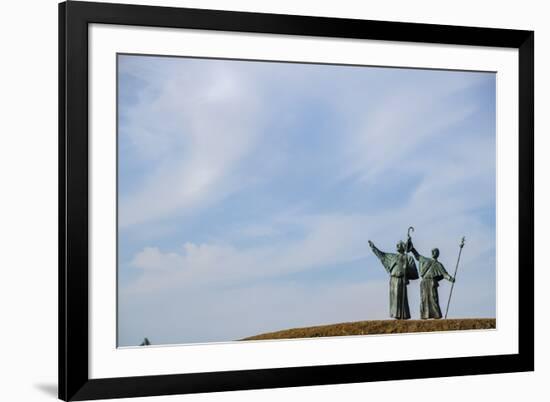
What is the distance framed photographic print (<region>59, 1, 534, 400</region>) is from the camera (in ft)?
6.80

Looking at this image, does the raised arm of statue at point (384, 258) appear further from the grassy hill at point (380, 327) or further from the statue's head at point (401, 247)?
the grassy hill at point (380, 327)

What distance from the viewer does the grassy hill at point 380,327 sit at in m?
2.21

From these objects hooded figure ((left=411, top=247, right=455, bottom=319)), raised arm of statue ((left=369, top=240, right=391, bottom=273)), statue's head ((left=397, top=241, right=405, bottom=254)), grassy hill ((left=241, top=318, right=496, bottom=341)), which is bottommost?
grassy hill ((left=241, top=318, right=496, bottom=341))

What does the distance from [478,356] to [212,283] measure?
770 millimetres

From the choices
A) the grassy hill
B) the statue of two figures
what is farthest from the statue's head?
the grassy hill

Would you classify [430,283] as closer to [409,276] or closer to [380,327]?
[409,276]

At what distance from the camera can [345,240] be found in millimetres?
2264

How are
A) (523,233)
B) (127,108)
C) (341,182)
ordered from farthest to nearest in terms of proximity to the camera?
(523,233) < (341,182) < (127,108)

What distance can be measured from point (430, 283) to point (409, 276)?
0.21 feet

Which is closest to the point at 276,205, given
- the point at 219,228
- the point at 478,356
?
the point at 219,228

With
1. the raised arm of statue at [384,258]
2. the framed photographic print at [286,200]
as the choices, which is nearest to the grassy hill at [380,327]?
the framed photographic print at [286,200]

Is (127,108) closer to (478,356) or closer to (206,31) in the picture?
(206,31)

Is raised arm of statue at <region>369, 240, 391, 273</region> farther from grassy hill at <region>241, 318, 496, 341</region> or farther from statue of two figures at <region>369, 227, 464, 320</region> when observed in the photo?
grassy hill at <region>241, 318, 496, 341</region>

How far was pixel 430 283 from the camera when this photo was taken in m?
2.34
